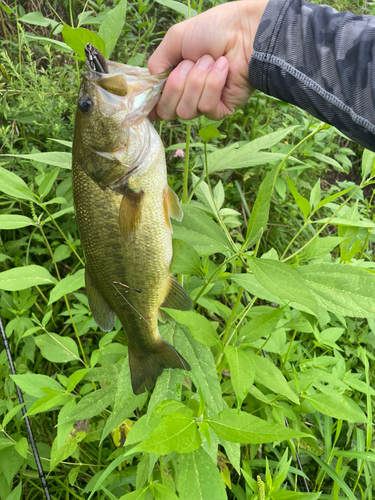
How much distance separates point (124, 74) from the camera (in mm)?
1191

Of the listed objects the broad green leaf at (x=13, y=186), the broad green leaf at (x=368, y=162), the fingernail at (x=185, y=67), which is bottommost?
the broad green leaf at (x=13, y=186)

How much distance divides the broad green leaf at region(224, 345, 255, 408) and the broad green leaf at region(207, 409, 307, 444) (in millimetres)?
48

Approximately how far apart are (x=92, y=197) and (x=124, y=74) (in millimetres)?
444

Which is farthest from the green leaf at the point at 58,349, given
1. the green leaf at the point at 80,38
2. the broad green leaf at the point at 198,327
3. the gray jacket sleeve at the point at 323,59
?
the gray jacket sleeve at the point at 323,59

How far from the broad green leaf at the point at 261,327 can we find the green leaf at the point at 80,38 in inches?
37.0

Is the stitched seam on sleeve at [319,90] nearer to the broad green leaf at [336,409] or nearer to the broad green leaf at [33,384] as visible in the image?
the broad green leaf at [336,409]

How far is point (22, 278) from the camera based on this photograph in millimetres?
1430

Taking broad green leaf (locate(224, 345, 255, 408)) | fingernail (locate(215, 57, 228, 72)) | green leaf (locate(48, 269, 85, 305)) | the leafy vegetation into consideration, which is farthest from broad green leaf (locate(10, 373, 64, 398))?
fingernail (locate(215, 57, 228, 72))

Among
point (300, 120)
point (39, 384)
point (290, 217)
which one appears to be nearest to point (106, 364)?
point (39, 384)

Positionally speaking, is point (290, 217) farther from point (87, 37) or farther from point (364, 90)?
point (87, 37)

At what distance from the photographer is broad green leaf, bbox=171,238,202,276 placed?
1.14 m

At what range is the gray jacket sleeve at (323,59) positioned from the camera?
3.81ft

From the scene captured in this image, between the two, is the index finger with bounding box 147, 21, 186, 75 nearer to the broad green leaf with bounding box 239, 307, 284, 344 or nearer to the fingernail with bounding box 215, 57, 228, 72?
the fingernail with bounding box 215, 57, 228, 72

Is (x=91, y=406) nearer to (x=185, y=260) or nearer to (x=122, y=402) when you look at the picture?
(x=122, y=402)
